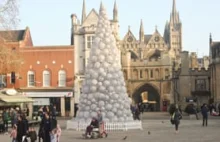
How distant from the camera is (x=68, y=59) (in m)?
54.4

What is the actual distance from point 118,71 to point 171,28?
133 meters

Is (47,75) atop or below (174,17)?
below

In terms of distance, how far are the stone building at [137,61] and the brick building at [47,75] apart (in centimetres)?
104

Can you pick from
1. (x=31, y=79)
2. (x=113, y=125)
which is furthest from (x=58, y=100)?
(x=113, y=125)

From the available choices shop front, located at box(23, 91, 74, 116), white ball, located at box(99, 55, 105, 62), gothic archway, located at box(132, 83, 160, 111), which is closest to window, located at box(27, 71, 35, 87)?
shop front, located at box(23, 91, 74, 116)

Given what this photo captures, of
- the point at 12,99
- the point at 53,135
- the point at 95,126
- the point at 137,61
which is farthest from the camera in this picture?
the point at 137,61

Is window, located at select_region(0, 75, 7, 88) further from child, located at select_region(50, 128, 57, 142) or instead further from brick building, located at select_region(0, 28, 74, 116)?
child, located at select_region(50, 128, 57, 142)

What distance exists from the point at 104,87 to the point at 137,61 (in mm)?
53841

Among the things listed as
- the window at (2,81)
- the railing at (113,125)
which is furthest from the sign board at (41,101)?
the railing at (113,125)

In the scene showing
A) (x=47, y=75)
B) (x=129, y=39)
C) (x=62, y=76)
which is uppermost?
(x=129, y=39)

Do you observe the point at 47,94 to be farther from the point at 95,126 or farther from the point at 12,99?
the point at 95,126

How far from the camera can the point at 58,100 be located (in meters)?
54.6

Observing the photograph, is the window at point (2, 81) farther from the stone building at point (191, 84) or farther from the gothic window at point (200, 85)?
the gothic window at point (200, 85)

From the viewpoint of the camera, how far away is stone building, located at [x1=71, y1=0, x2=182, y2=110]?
55.2m
